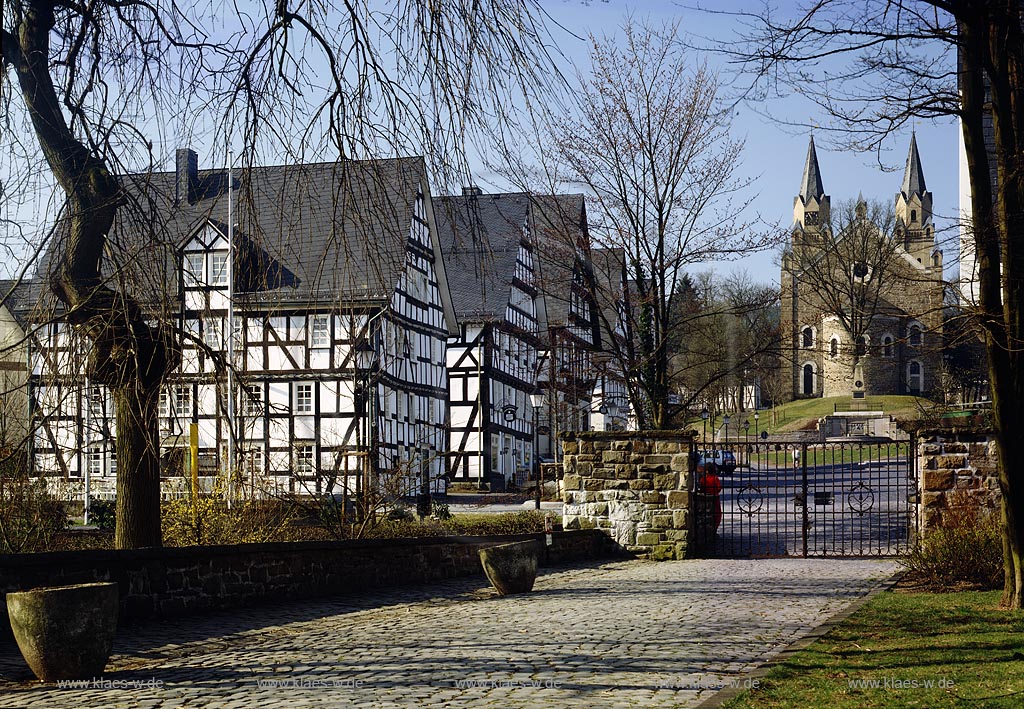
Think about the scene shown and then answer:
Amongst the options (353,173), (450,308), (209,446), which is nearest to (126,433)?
(353,173)

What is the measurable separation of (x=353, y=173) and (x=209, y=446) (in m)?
28.9

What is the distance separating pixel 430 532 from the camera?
17562 millimetres

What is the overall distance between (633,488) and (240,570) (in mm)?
8247

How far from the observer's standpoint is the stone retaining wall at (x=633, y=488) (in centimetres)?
1838

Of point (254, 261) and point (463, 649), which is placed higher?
point (254, 261)

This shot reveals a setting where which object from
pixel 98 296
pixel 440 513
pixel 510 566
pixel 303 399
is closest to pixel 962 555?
pixel 510 566

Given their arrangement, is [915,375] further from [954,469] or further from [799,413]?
[954,469]

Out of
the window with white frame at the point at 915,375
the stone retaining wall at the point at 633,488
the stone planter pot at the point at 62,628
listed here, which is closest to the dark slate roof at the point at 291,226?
the stone planter pot at the point at 62,628

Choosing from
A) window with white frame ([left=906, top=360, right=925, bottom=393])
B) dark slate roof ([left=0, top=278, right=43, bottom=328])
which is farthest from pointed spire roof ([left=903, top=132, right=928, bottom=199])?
dark slate roof ([left=0, top=278, right=43, bottom=328])

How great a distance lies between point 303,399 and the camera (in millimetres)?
34469

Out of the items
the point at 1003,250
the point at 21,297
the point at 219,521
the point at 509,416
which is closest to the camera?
the point at 21,297

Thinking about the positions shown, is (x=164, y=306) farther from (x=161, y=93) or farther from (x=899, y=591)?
(x=899, y=591)

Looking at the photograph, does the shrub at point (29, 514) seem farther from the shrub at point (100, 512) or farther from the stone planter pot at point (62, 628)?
the shrub at point (100, 512)

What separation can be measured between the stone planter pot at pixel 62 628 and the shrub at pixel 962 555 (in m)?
8.86
